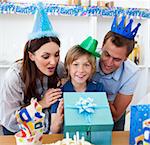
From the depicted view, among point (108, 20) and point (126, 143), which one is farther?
point (108, 20)

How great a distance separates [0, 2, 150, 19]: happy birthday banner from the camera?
2.56 metres

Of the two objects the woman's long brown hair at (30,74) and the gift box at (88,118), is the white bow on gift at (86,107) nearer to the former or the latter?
the gift box at (88,118)

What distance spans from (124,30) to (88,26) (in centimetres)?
139

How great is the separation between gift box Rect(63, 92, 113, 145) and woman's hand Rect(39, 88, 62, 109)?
216mm

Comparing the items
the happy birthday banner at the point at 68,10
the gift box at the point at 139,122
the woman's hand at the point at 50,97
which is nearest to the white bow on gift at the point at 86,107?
the gift box at the point at 139,122

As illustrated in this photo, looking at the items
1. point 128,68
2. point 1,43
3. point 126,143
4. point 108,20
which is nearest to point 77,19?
point 108,20

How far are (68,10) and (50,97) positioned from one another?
4.44 ft

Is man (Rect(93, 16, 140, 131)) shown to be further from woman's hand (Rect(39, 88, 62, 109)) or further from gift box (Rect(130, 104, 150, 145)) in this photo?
gift box (Rect(130, 104, 150, 145))

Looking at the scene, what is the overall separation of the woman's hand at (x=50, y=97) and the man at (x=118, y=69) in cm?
21

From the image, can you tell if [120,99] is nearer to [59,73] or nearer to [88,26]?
[59,73]

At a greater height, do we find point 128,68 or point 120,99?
point 128,68

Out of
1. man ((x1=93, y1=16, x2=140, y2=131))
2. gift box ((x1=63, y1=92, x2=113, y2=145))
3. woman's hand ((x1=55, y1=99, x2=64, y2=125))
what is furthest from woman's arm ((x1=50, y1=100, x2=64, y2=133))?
man ((x1=93, y1=16, x2=140, y2=131))

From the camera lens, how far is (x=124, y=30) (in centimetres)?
149

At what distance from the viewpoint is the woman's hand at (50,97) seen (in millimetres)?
1448
